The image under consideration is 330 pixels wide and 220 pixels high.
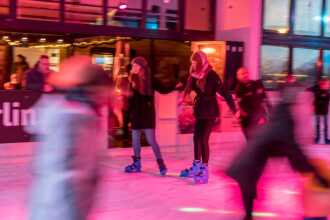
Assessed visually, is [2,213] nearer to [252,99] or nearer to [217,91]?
[217,91]

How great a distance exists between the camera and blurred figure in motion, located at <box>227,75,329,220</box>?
4.87m

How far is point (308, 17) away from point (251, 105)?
8.11m

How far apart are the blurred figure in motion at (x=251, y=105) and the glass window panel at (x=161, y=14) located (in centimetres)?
520

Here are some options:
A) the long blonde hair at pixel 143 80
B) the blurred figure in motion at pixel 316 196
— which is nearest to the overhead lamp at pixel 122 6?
the long blonde hair at pixel 143 80

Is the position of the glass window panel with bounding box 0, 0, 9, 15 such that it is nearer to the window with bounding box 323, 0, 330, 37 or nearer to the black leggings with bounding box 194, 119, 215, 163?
the black leggings with bounding box 194, 119, 215, 163

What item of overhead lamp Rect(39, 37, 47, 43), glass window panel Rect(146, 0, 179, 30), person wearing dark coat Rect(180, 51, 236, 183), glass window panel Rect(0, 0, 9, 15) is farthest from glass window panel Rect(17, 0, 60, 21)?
person wearing dark coat Rect(180, 51, 236, 183)

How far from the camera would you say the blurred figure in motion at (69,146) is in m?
3.49

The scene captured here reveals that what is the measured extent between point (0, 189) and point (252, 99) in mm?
3942

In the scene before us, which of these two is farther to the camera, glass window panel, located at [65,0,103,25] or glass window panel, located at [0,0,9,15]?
glass window panel, located at [65,0,103,25]

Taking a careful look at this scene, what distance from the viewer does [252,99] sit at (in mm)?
9977

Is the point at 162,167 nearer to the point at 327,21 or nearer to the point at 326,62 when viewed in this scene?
the point at 326,62

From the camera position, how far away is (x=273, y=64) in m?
16.7

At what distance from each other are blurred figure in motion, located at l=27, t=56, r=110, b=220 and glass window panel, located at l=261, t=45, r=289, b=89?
12.9 metres

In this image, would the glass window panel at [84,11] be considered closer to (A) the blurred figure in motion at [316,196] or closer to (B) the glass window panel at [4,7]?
(B) the glass window panel at [4,7]
